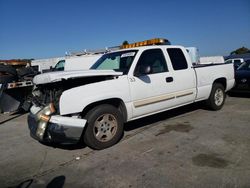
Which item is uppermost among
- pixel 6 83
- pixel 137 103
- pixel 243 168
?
pixel 6 83

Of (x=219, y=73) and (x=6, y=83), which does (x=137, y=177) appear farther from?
(x=6, y=83)

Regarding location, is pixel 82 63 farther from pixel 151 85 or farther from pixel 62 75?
pixel 62 75

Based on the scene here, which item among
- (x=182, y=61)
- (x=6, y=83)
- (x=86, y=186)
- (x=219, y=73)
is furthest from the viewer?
(x=6, y=83)

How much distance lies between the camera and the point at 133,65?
15.3 feet

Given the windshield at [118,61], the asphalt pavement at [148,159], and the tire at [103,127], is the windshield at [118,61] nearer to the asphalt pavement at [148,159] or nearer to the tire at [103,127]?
the tire at [103,127]

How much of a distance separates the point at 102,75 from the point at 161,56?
161 centimetres

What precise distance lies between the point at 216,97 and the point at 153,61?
8.42ft

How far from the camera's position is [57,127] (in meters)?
3.83

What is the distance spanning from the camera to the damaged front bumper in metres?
3.82

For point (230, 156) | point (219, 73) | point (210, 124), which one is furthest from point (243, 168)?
point (219, 73)

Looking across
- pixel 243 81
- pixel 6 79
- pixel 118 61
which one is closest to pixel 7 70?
pixel 6 79

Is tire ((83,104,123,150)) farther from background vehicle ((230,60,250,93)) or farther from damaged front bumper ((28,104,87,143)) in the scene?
background vehicle ((230,60,250,93))

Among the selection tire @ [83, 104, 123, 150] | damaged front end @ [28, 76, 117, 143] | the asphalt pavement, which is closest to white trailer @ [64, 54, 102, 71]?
the asphalt pavement

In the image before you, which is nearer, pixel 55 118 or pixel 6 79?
pixel 55 118
